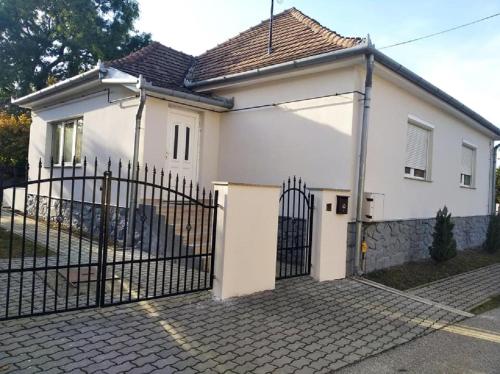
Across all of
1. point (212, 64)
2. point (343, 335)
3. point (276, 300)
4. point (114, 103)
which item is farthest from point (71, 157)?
point (343, 335)

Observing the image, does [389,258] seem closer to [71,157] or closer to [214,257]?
[214,257]

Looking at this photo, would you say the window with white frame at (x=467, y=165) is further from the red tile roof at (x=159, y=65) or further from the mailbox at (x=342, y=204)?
the red tile roof at (x=159, y=65)

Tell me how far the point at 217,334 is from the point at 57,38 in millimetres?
24717

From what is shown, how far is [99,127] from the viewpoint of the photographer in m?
10.1

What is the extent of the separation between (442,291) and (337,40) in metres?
5.22

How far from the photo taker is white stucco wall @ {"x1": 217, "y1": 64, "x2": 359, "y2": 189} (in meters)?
7.86

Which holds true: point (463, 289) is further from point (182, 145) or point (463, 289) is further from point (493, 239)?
point (182, 145)

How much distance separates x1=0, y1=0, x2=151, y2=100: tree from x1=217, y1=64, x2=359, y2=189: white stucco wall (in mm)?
16638

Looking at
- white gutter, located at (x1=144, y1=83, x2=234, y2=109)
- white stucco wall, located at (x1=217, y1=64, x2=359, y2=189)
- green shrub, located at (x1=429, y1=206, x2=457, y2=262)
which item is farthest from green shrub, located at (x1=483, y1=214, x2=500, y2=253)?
white gutter, located at (x1=144, y1=83, x2=234, y2=109)

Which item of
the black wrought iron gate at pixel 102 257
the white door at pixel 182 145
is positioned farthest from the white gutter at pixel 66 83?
the black wrought iron gate at pixel 102 257

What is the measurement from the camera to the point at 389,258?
8.75 metres

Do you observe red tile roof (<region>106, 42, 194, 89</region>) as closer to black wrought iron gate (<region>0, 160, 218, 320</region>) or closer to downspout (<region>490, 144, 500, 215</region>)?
black wrought iron gate (<region>0, 160, 218, 320</region>)

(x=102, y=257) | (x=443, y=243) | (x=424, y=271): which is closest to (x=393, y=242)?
(x=424, y=271)

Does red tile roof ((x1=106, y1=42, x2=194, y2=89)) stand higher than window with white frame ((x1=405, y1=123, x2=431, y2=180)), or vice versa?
red tile roof ((x1=106, y1=42, x2=194, y2=89))
